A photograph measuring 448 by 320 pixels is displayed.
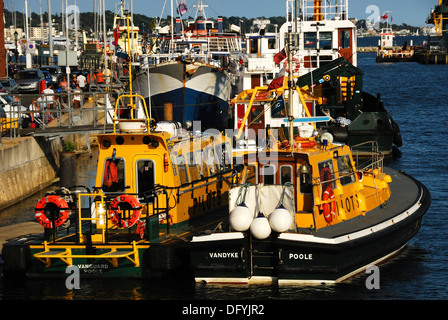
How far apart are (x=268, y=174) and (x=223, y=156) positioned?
15.3 feet

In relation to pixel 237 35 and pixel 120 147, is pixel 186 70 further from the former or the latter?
pixel 120 147

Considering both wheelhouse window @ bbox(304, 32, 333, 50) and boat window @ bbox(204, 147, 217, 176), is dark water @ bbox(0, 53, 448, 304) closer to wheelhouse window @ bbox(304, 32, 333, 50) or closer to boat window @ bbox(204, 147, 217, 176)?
boat window @ bbox(204, 147, 217, 176)

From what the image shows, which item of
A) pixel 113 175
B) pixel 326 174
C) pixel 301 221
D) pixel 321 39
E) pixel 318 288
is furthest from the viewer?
pixel 321 39

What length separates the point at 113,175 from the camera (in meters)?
18.5

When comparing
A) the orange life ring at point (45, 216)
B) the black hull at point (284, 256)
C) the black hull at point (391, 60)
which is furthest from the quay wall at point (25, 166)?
the black hull at point (391, 60)

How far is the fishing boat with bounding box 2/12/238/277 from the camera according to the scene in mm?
16938

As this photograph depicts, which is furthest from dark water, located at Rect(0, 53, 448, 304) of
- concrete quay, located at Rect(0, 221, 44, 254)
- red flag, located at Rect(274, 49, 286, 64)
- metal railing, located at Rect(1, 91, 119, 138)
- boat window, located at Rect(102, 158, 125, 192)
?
red flag, located at Rect(274, 49, 286, 64)

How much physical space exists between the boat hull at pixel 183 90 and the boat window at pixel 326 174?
21.6 m

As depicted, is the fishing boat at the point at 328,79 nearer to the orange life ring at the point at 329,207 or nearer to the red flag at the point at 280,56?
the red flag at the point at 280,56

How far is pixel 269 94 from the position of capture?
28781 millimetres

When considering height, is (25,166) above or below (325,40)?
below

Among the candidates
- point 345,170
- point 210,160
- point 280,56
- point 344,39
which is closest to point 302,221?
point 345,170

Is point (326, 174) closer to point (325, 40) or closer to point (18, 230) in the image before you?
point (18, 230)

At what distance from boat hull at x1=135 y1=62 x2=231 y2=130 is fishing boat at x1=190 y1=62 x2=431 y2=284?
2041cm
